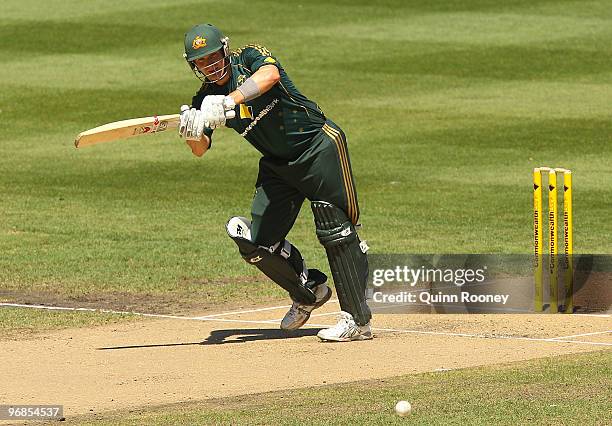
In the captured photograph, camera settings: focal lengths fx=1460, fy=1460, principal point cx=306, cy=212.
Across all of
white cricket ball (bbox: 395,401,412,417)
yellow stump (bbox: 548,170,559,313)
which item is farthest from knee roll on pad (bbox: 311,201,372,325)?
white cricket ball (bbox: 395,401,412,417)

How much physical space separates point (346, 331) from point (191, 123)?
173cm

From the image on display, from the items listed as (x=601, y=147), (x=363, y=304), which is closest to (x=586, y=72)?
(x=601, y=147)

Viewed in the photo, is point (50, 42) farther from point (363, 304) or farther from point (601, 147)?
point (363, 304)

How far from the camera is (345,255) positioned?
9.54m

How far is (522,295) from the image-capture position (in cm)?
1061

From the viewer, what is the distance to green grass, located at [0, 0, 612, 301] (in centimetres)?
1293

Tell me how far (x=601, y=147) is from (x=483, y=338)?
8292mm

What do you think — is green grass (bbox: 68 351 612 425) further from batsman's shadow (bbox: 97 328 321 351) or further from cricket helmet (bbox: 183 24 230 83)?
cricket helmet (bbox: 183 24 230 83)

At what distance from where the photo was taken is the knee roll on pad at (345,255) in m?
9.47

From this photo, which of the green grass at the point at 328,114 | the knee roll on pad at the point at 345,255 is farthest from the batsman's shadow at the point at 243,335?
the green grass at the point at 328,114

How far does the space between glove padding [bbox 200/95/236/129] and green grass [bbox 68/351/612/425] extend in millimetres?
1816

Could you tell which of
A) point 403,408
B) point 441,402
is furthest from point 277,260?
point 403,408

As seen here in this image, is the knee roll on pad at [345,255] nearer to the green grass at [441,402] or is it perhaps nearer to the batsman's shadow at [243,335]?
the batsman's shadow at [243,335]

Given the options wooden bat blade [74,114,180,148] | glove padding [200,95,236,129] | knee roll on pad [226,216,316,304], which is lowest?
knee roll on pad [226,216,316,304]
